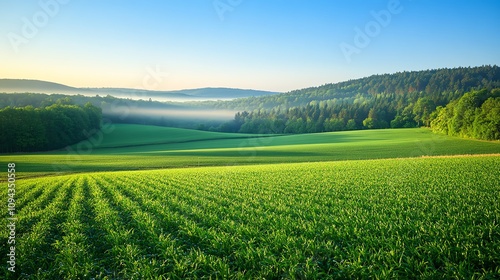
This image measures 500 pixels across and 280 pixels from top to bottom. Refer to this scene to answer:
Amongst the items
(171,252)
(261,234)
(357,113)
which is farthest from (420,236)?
(357,113)

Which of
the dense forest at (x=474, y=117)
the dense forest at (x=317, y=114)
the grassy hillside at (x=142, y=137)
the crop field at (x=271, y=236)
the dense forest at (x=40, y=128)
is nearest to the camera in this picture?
the crop field at (x=271, y=236)

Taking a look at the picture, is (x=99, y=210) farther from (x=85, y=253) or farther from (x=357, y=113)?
(x=357, y=113)

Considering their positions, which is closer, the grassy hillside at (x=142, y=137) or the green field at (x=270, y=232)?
the green field at (x=270, y=232)

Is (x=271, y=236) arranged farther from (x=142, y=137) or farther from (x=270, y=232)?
(x=142, y=137)

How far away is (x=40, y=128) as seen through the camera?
218 feet

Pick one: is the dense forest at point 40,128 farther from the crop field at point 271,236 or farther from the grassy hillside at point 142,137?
the crop field at point 271,236

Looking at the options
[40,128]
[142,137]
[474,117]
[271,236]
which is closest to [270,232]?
[271,236]

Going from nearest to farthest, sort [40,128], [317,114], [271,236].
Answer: [271,236]
[40,128]
[317,114]

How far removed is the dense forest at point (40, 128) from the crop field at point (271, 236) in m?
60.2

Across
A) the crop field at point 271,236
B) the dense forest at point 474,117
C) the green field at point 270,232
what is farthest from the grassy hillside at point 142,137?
the crop field at point 271,236

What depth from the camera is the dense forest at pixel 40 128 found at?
6156 centimetres

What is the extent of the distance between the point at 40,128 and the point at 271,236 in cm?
7733

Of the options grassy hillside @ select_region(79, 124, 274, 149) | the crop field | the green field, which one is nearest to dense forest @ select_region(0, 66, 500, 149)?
grassy hillside @ select_region(79, 124, 274, 149)

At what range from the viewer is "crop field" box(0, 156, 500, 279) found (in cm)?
705
